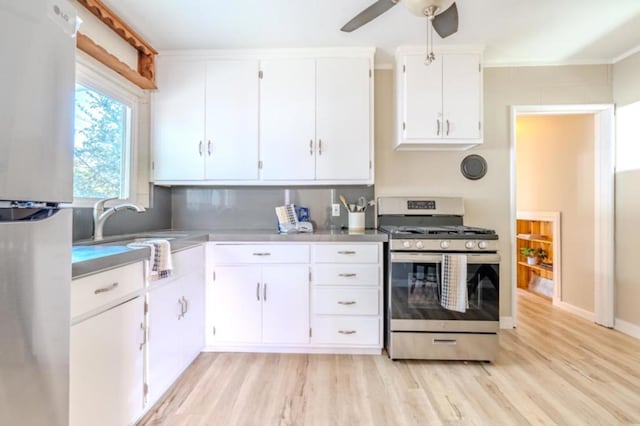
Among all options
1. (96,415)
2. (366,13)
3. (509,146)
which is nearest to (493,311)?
(509,146)

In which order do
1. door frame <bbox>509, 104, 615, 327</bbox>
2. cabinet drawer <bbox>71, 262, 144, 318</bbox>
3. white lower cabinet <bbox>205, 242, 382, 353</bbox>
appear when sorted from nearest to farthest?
cabinet drawer <bbox>71, 262, 144, 318</bbox> → white lower cabinet <bbox>205, 242, 382, 353</bbox> → door frame <bbox>509, 104, 615, 327</bbox>

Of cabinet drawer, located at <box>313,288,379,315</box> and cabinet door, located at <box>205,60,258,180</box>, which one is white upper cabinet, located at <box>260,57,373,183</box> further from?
cabinet drawer, located at <box>313,288,379,315</box>

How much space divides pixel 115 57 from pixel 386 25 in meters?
1.92

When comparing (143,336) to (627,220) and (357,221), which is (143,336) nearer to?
(357,221)

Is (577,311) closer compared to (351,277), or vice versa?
(351,277)

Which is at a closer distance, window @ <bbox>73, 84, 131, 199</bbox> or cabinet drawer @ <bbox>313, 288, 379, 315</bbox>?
window @ <bbox>73, 84, 131, 199</bbox>

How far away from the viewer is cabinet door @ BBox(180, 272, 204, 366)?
2.11 meters

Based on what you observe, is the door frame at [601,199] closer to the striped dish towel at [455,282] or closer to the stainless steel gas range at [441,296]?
the stainless steel gas range at [441,296]

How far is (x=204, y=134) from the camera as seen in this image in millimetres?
2705

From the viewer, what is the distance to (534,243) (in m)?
4.27

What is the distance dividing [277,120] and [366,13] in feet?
3.70

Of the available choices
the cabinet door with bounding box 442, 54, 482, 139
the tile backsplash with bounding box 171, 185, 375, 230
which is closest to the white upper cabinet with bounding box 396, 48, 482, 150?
the cabinet door with bounding box 442, 54, 482, 139

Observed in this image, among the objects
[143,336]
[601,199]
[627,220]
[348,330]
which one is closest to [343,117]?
[348,330]

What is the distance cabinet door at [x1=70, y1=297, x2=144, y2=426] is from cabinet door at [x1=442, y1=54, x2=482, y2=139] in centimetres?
249
